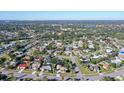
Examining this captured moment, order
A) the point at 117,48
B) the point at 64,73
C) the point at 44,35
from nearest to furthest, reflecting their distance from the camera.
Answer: the point at 64,73, the point at 117,48, the point at 44,35

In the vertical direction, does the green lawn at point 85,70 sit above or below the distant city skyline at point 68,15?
below

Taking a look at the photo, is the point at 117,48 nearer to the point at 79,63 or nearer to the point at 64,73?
the point at 79,63

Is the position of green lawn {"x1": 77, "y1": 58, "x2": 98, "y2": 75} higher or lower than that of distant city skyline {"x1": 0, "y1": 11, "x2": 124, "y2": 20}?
lower

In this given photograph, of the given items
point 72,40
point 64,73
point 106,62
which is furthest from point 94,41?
point 64,73

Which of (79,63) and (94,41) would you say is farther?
(94,41)

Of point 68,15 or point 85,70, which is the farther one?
point 68,15

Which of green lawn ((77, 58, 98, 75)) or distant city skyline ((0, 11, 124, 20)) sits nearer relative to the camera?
green lawn ((77, 58, 98, 75))

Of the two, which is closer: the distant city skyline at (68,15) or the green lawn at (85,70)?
the green lawn at (85,70)

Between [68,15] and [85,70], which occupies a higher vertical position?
[68,15]
